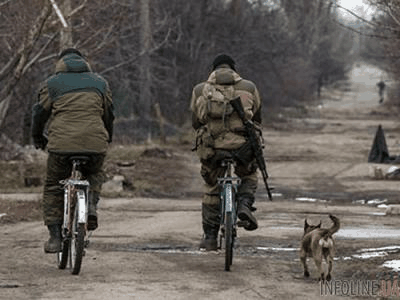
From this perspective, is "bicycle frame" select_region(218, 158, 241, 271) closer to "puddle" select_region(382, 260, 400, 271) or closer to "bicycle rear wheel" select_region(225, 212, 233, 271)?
"bicycle rear wheel" select_region(225, 212, 233, 271)

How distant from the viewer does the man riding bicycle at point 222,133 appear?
9266 mm

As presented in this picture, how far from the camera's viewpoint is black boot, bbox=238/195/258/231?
9227 millimetres

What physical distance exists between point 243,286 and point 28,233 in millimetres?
4483

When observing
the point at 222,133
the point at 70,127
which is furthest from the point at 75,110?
the point at 222,133

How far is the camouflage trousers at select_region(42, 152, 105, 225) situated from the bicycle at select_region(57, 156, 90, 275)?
0.08 m

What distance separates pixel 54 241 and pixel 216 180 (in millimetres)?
1676

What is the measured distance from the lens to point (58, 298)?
7.18 m

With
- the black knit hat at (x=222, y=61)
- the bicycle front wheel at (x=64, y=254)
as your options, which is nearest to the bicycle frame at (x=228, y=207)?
the black knit hat at (x=222, y=61)

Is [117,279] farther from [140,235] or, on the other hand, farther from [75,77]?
[140,235]

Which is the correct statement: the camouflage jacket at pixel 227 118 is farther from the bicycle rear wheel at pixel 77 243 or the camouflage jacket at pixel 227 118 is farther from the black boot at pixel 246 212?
the bicycle rear wheel at pixel 77 243

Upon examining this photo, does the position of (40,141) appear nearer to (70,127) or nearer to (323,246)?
(70,127)

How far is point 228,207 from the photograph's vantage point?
888 cm

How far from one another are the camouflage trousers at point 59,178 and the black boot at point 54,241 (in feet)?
0.18

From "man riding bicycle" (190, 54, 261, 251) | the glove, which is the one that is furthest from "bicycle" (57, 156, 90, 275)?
"man riding bicycle" (190, 54, 261, 251)
